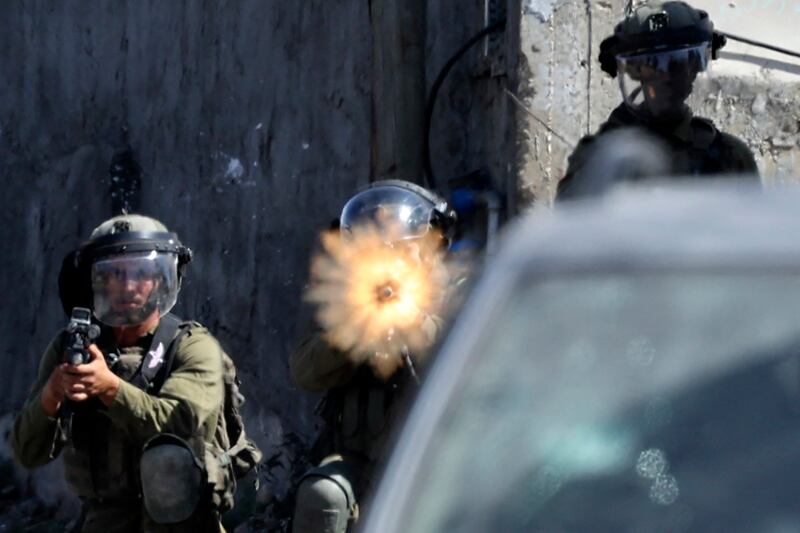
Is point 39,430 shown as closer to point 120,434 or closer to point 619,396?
point 120,434

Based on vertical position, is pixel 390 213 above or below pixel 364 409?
above

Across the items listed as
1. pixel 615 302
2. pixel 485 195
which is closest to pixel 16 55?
pixel 485 195

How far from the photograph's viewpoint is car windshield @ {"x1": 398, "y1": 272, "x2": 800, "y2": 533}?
215 centimetres

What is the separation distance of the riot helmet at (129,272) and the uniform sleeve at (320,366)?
1.71 ft

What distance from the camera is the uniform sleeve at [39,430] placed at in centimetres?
480

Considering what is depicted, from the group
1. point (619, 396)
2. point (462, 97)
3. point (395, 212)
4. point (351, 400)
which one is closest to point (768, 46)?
point (462, 97)

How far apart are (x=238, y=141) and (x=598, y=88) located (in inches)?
72.8

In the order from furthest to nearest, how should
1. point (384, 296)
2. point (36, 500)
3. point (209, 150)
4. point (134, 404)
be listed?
1. point (36, 500)
2. point (209, 150)
3. point (134, 404)
4. point (384, 296)

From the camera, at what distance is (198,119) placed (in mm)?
7277

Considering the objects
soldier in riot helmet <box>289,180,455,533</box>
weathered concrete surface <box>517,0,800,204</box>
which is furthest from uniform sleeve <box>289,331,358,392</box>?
weathered concrete surface <box>517,0,800,204</box>

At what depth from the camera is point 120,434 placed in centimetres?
483

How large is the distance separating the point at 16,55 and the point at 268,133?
2439mm

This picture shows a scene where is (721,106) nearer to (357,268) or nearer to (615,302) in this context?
(357,268)

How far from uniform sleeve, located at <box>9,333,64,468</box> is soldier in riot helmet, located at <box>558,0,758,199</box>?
1648mm
